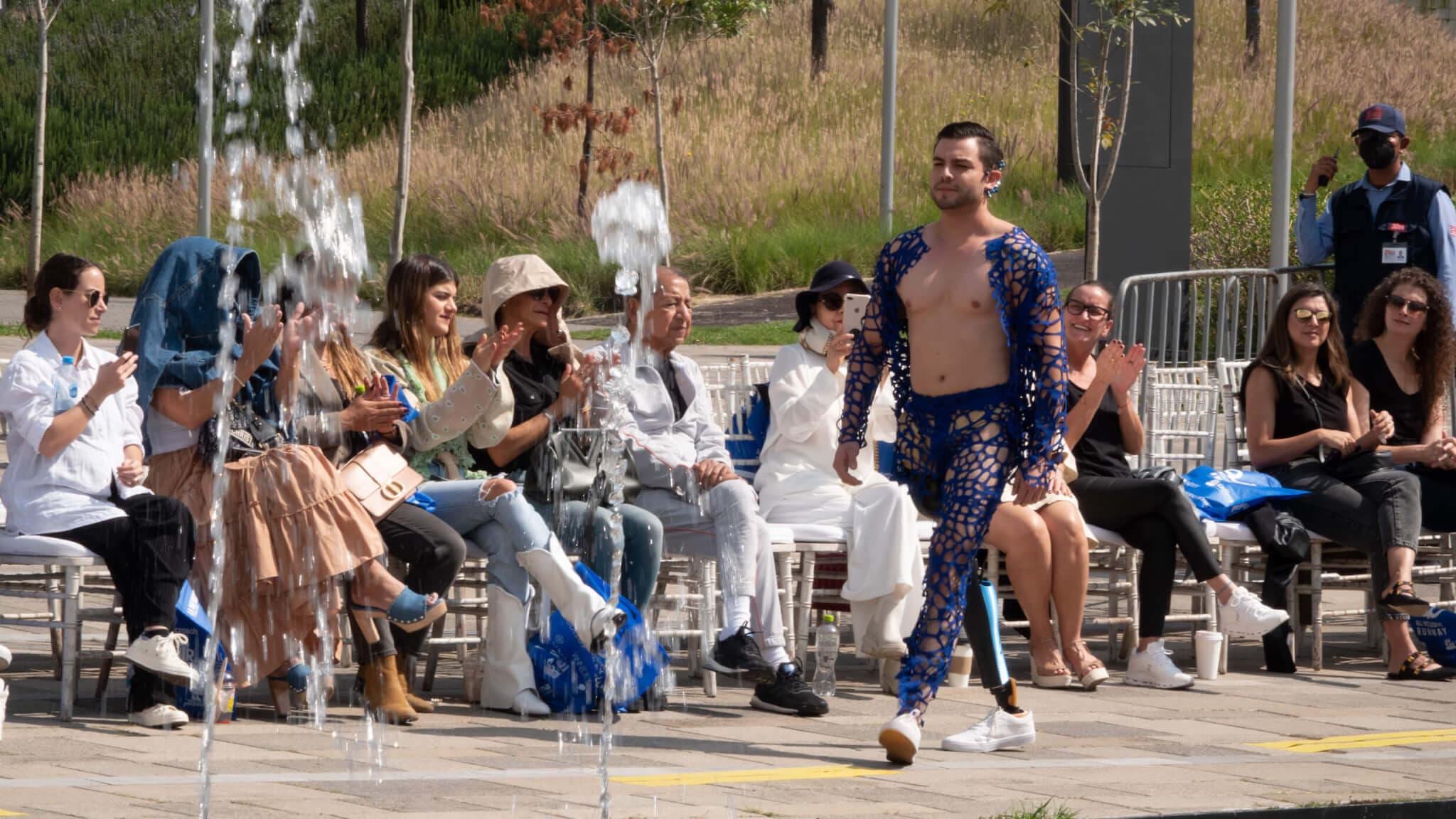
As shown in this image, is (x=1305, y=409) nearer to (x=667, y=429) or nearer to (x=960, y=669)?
(x=960, y=669)

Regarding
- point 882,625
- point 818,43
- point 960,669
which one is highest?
point 818,43

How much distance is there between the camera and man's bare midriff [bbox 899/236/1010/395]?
6633 millimetres

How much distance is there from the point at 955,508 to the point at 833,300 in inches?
72.4

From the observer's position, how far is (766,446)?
8328 millimetres

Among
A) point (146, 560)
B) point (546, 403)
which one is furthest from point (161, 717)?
point (546, 403)

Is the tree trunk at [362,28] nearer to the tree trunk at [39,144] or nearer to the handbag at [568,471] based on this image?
the tree trunk at [39,144]

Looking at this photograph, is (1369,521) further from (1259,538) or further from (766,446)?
(766,446)

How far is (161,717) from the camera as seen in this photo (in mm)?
6688

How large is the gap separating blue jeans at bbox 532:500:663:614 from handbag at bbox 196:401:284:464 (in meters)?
1.11

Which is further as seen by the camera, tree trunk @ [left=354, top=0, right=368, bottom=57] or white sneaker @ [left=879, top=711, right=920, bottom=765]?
tree trunk @ [left=354, top=0, right=368, bottom=57]

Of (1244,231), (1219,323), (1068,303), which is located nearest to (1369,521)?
(1068,303)

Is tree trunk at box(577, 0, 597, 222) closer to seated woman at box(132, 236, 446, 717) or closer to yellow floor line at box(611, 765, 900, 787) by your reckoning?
seated woman at box(132, 236, 446, 717)

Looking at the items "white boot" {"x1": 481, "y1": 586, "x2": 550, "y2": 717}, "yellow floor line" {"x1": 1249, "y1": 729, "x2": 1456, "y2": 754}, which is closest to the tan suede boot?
"white boot" {"x1": 481, "y1": 586, "x2": 550, "y2": 717}

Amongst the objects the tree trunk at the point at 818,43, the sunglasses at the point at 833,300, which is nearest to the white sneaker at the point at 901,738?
the sunglasses at the point at 833,300
